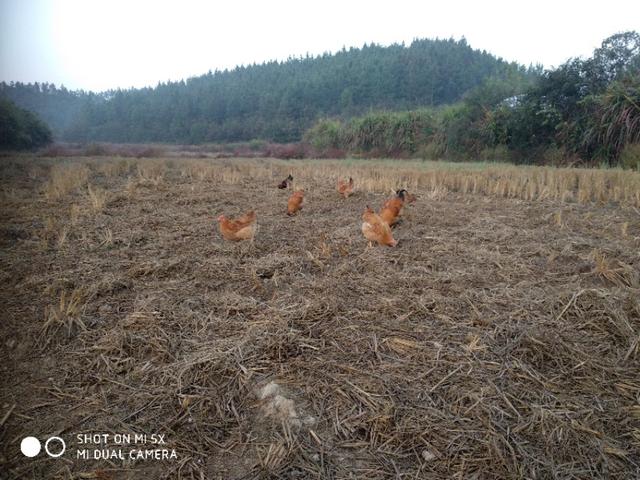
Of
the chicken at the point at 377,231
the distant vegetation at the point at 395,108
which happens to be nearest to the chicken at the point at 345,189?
the chicken at the point at 377,231

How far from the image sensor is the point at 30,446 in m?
1.63

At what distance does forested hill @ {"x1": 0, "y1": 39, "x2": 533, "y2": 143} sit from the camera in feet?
179

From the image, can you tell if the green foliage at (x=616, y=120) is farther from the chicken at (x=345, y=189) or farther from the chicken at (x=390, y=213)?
the chicken at (x=390, y=213)

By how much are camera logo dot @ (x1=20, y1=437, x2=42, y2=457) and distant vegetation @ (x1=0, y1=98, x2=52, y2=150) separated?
1545cm

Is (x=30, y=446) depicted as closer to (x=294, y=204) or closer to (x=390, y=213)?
(x=390, y=213)

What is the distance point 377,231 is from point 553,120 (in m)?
14.9

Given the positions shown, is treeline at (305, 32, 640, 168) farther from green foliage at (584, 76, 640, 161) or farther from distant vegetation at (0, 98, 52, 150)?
distant vegetation at (0, 98, 52, 150)

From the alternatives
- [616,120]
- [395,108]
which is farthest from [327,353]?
[395,108]

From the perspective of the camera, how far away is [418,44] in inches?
2788

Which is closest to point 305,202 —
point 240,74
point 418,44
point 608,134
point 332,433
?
point 332,433

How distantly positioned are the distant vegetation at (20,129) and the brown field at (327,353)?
14.2 meters

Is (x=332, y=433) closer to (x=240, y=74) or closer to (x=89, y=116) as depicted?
(x=89, y=116)

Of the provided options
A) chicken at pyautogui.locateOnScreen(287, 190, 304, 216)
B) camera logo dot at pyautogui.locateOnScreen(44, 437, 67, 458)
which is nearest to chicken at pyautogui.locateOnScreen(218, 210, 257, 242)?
chicken at pyautogui.locateOnScreen(287, 190, 304, 216)

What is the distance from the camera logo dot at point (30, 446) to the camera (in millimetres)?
1604
